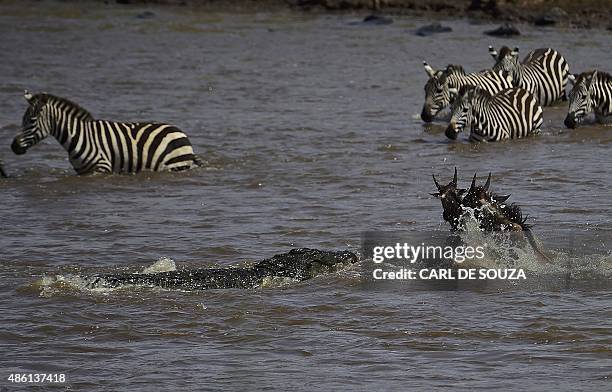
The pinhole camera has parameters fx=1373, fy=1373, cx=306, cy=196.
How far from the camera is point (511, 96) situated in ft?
53.4

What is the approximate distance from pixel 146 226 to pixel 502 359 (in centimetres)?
465

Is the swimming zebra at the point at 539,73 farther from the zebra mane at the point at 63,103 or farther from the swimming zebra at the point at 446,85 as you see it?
the zebra mane at the point at 63,103

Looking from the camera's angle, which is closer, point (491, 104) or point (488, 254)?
point (488, 254)

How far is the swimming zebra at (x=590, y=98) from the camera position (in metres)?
16.6

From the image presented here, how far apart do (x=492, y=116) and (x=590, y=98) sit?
1.51 metres

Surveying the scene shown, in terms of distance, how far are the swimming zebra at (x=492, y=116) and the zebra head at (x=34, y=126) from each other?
4.61m

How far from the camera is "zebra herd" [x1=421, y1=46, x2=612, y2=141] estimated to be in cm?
1591

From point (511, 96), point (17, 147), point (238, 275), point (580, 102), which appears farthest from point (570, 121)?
point (238, 275)

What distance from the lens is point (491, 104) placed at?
1602 cm

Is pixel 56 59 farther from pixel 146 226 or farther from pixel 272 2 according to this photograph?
pixel 146 226

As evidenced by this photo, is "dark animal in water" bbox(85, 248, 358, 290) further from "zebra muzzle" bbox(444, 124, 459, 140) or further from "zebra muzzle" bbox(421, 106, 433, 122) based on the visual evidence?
"zebra muzzle" bbox(421, 106, 433, 122)

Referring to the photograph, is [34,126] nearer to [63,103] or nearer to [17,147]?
[17,147]

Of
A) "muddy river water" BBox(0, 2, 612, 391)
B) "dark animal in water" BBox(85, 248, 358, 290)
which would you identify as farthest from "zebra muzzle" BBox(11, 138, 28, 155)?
"dark animal in water" BBox(85, 248, 358, 290)

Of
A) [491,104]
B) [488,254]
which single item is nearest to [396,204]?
[488,254]
